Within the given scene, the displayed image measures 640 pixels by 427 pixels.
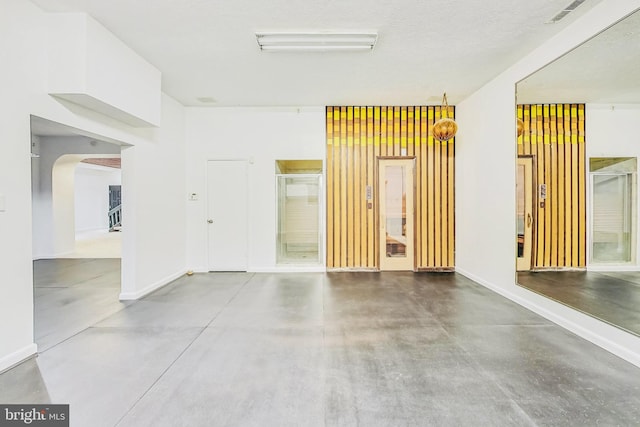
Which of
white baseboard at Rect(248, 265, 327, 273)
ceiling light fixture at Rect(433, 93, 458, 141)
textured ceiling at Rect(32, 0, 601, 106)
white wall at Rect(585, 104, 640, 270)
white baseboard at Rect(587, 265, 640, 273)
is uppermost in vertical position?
textured ceiling at Rect(32, 0, 601, 106)

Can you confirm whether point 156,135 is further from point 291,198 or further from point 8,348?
point 8,348

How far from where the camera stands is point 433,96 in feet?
17.5

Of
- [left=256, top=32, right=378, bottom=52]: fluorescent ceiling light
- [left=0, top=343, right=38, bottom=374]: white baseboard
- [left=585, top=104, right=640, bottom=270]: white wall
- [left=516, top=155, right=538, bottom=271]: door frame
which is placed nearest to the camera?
[left=0, top=343, right=38, bottom=374]: white baseboard

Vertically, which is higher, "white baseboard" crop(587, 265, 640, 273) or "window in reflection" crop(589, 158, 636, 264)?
"window in reflection" crop(589, 158, 636, 264)

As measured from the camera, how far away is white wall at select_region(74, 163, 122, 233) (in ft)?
43.8

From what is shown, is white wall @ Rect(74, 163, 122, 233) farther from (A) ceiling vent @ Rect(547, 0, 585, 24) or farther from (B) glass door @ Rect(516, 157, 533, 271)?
(A) ceiling vent @ Rect(547, 0, 585, 24)

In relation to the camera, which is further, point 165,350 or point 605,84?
point 605,84

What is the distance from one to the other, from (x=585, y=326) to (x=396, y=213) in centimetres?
344

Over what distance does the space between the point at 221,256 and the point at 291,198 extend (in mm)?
1854

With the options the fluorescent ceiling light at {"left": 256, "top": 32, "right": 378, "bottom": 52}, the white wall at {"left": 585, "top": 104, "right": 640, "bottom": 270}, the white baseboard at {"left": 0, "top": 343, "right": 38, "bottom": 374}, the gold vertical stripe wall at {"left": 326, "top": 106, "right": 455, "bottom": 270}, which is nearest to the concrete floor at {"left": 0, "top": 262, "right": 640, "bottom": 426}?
the white baseboard at {"left": 0, "top": 343, "right": 38, "bottom": 374}

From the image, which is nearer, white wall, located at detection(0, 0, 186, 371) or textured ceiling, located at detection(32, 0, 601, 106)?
white wall, located at detection(0, 0, 186, 371)

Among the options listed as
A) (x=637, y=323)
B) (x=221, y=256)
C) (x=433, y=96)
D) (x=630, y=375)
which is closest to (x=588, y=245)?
(x=637, y=323)

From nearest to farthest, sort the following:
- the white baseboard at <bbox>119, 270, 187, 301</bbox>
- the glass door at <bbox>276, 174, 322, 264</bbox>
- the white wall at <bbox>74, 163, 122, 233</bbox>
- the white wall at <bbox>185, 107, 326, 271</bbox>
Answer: the white baseboard at <bbox>119, 270, 187, 301</bbox>
the white wall at <bbox>185, 107, 326, 271</bbox>
the glass door at <bbox>276, 174, 322, 264</bbox>
the white wall at <bbox>74, 163, 122, 233</bbox>

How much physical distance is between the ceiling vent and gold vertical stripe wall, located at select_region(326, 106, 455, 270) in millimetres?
2920
